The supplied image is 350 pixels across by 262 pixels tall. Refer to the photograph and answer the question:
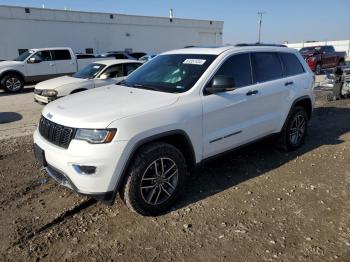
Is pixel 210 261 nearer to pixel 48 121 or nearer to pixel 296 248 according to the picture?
pixel 296 248

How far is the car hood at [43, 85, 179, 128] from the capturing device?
3.29m

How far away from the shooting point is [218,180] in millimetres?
4645

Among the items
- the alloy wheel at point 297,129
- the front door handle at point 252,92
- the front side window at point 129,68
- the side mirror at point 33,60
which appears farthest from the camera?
the side mirror at point 33,60

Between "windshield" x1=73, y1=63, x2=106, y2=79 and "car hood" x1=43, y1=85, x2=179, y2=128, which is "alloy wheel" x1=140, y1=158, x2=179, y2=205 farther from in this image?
"windshield" x1=73, y1=63, x2=106, y2=79

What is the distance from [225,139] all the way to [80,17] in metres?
28.4

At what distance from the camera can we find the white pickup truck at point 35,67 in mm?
14211

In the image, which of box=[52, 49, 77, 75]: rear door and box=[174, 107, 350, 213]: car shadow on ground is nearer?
box=[174, 107, 350, 213]: car shadow on ground

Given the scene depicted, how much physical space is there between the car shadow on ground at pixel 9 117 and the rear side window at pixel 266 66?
6.58m

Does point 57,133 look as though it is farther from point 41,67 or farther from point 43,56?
point 43,56

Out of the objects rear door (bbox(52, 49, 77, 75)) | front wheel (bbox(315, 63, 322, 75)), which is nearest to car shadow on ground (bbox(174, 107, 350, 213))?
rear door (bbox(52, 49, 77, 75))

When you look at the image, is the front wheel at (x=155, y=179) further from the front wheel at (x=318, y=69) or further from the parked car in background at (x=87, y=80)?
the front wheel at (x=318, y=69)

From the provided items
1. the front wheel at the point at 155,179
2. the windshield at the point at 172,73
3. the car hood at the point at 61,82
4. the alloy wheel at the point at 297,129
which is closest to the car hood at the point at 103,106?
the windshield at the point at 172,73

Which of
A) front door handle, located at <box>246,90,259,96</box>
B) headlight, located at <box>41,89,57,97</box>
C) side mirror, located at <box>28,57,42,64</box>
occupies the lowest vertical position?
headlight, located at <box>41,89,57,97</box>

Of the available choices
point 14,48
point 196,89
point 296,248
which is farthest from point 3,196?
A: point 14,48
